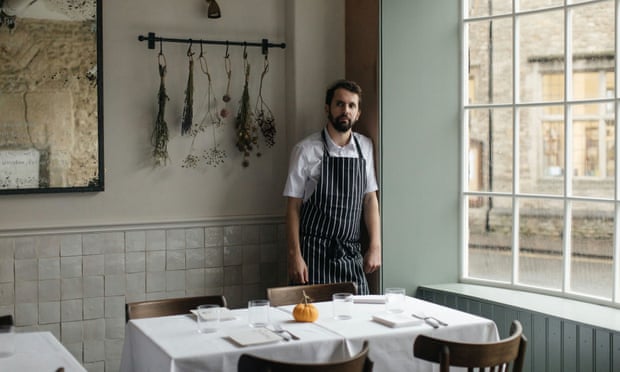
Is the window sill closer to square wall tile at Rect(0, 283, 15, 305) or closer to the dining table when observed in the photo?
the dining table

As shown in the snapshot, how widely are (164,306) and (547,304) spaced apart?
2.05 metres

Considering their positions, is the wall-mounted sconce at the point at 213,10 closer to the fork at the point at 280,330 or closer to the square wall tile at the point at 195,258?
the square wall tile at the point at 195,258

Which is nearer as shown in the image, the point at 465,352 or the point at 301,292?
the point at 465,352

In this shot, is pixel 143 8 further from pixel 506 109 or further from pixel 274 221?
pixel 506 109

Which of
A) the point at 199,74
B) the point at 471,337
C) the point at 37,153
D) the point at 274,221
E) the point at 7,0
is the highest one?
the point at 7,0

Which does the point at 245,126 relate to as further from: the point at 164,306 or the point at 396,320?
the point at 396,320

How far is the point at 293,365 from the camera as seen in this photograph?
2418 mm

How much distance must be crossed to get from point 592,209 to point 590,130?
1.41 ft

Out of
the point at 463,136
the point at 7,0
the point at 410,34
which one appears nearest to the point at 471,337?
the point at 463,136

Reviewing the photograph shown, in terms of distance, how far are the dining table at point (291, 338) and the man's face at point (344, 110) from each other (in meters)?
1.33

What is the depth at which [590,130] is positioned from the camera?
4.14 metres

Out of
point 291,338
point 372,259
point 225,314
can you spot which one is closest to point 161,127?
point 372,259

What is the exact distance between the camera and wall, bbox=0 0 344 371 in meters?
4.27

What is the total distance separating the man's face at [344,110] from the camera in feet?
14.4
